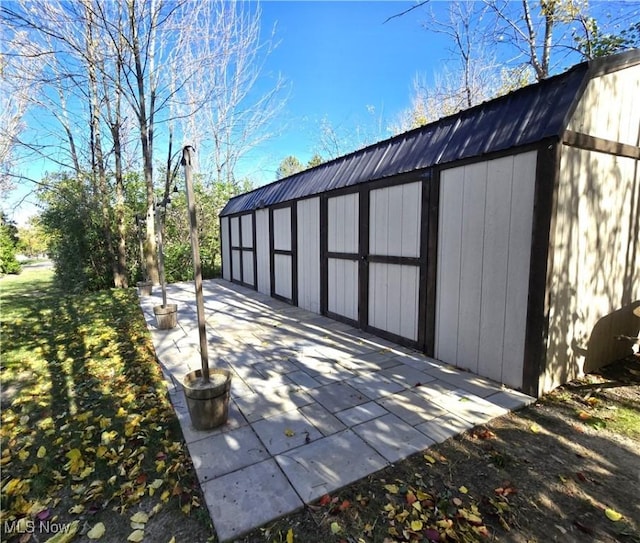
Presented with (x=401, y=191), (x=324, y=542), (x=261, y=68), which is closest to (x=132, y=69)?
(x=261, y=68)

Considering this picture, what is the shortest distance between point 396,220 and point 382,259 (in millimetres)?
568

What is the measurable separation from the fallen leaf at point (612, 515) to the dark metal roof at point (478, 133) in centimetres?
245

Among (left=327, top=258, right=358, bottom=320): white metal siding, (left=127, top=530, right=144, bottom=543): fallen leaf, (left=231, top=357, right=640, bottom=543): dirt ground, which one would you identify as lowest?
(left=127, top=530, right=144, bottom=543): fallen leaf

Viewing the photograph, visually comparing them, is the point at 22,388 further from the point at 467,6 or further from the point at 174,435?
the point at 467,6

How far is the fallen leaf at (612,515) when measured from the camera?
1601 millimetres

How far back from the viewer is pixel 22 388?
10.3ft

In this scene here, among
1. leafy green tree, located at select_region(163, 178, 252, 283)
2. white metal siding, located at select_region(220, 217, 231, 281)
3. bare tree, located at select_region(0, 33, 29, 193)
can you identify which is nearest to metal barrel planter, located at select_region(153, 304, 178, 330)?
white metal siding, located at select_region(220, 217, 231, 281)

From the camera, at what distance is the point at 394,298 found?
426cm

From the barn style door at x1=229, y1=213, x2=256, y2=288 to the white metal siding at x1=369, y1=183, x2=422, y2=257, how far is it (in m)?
4.78

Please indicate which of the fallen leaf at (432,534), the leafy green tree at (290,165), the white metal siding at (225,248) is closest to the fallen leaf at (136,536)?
the fallen leaf at (432,534)

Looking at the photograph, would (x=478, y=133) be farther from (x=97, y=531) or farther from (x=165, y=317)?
(x=165, y=317)

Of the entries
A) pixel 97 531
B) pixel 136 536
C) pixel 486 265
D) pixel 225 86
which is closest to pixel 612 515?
pixel 486 265

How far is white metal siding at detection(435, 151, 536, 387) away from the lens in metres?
2.83

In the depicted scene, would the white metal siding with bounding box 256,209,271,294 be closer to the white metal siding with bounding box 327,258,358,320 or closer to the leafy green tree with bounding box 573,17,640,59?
the white metal siding with bounding box 327,258,358,320
